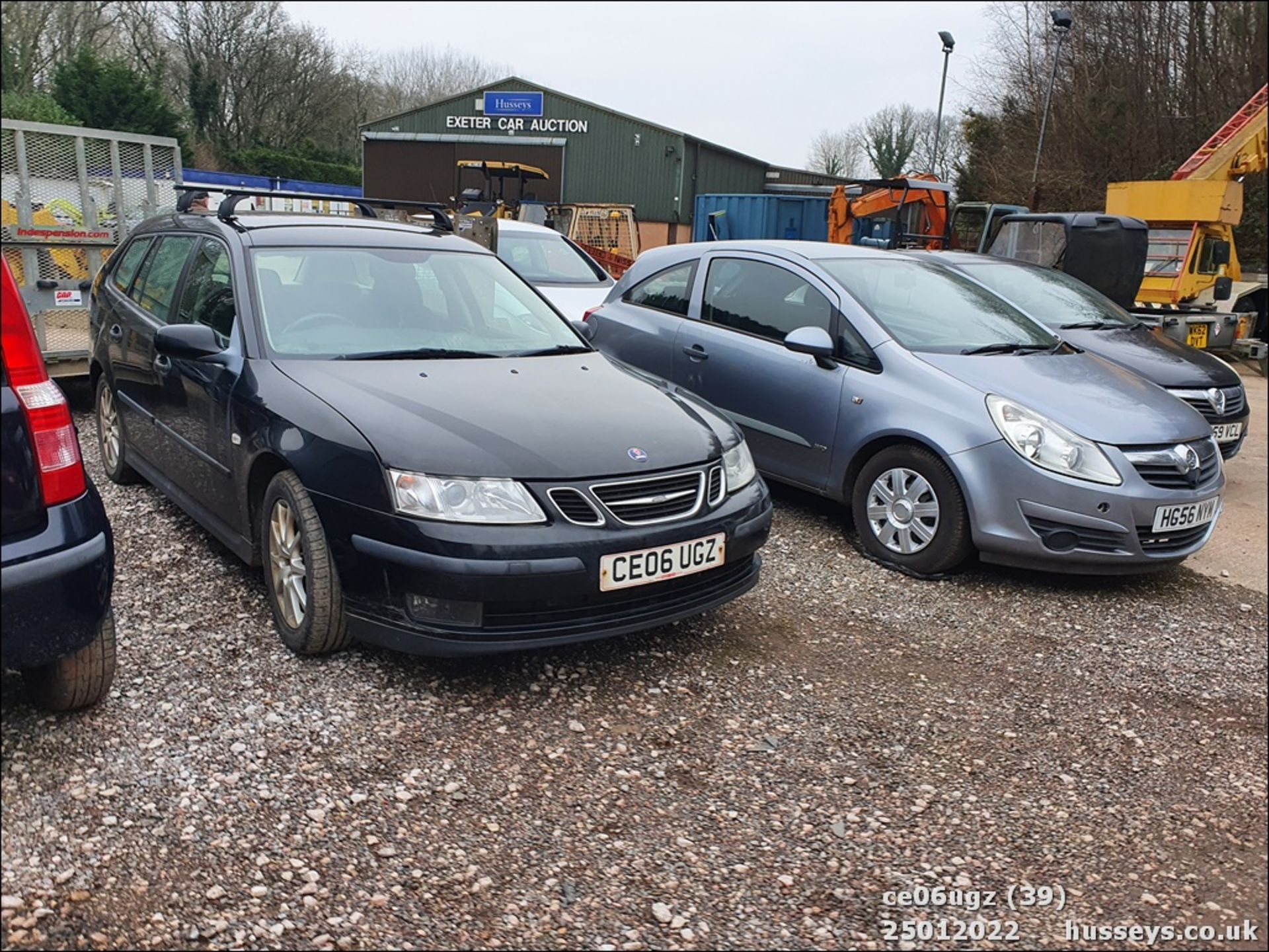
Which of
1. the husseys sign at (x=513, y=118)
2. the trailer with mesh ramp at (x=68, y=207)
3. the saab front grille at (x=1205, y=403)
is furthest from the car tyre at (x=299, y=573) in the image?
the husseys sign at (x=513, y=118)

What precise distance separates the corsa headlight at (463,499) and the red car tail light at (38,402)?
0.91m

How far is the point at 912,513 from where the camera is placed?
4.84m

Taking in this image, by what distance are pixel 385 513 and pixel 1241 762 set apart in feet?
9.39

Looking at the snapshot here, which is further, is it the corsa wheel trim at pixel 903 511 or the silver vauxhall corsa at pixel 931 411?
the corsa wheel trim at pixel 903 511

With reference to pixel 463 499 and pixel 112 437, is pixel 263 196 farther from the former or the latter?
pixel 463 499

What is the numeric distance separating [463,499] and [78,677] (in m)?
1.23

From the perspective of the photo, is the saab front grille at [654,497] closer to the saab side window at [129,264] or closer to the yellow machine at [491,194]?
the saab side window at [129,264]

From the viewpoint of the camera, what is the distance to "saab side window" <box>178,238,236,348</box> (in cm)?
416

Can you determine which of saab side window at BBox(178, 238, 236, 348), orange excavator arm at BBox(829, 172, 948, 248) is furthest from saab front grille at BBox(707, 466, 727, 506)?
orange excavator arm at BBox(829, 172, 948, 248)

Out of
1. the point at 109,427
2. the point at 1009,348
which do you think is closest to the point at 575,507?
the point at 1009,348

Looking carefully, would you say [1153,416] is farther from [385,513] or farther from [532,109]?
[532,109]

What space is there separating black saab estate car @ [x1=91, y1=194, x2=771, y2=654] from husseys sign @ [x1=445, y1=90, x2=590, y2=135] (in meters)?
30.3

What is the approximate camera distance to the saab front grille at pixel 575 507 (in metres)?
3.24

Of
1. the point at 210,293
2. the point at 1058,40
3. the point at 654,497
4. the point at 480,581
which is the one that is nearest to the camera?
the point at 480,581
